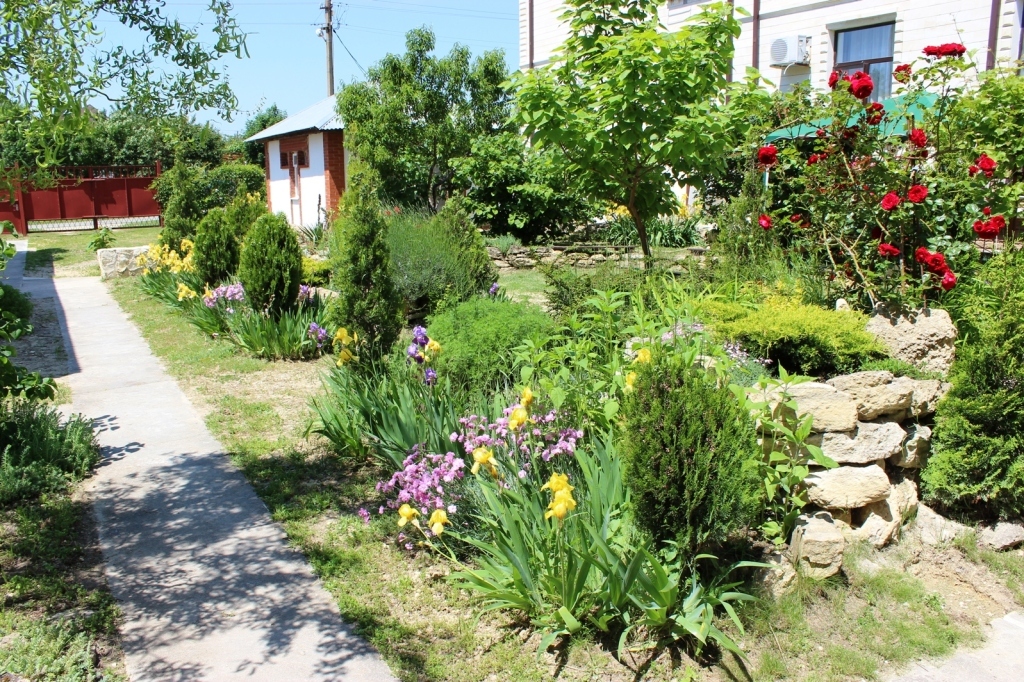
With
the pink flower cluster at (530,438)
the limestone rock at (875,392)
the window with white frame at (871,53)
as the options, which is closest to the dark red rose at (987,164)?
the limestone rock at (875,392)

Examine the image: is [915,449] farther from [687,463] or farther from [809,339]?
[687,463]

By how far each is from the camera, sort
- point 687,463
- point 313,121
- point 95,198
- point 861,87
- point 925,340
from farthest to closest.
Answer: point 95,198, point 313,121, point 861,87, point 925,340, point 687,463

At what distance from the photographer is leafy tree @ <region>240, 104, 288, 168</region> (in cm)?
3530

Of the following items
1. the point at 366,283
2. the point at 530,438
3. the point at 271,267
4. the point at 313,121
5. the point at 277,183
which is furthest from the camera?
the point at 277,183

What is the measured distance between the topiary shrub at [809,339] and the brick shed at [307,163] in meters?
18.6

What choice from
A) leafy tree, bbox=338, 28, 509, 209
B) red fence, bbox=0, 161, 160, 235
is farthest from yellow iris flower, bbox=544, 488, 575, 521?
red fence, bbox=0, 161, 160, 235

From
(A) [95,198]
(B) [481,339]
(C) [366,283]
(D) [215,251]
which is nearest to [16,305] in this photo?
(D) [215,251]

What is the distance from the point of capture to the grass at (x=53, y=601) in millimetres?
3193

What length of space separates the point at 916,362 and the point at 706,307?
4.47 feet

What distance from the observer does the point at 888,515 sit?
4.33m

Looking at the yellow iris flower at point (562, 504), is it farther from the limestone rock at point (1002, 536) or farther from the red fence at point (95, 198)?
the red fence at point (95, 198)

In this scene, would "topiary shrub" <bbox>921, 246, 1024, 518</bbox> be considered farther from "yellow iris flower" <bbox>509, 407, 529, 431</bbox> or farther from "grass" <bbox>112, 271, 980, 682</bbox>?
"yellow iris flower" <bbox>509, 407, 529, 431</bbox>

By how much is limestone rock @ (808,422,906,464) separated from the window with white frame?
12692 millimetres

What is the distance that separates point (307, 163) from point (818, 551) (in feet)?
79.8
